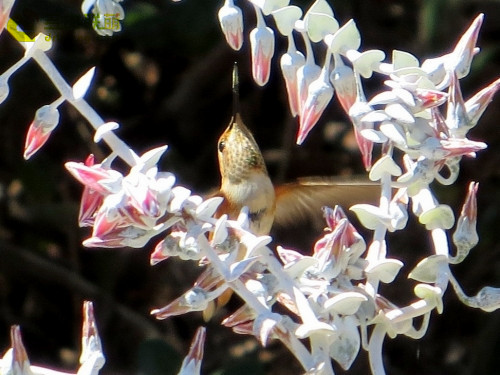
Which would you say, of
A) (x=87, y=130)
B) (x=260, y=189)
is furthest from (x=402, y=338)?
(x=260, y=189)

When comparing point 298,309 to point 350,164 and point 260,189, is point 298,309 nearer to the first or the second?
point 260,189

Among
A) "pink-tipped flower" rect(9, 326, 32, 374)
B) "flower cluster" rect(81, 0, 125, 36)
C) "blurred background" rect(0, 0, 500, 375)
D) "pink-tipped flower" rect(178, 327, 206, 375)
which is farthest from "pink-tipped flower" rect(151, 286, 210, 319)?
"blurred background" rect(0, 0, 500, 375)

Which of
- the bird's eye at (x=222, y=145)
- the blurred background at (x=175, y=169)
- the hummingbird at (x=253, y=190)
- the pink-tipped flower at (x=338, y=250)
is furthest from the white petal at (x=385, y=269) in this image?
the blurred background at (x=175, y=169)

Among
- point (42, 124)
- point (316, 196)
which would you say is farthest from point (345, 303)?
point (316, 196)

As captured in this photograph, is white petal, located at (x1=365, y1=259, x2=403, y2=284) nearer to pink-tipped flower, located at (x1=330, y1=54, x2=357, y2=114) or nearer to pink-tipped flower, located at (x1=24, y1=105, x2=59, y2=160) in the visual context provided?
pink-tipped flower, located at (x1=330, y1=54, x2=357, y2=114)

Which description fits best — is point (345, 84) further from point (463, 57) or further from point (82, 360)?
point (82, 360)
